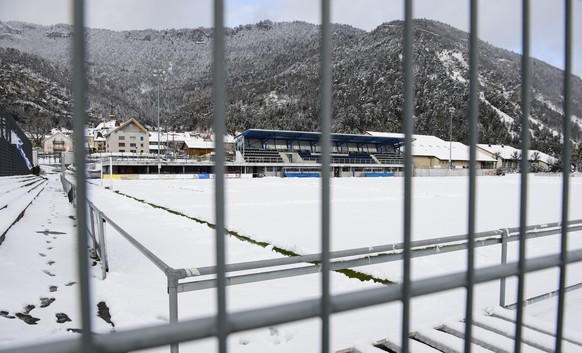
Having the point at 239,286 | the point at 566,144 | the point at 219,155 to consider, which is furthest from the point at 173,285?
the point at 239,286

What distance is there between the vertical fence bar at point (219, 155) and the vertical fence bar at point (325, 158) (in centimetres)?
24

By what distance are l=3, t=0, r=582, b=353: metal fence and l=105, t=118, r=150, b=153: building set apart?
9105cm

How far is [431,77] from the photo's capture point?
128125 millimetres

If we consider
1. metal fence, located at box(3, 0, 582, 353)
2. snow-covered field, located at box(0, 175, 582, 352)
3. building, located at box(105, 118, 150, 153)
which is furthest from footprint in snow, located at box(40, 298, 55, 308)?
building, located at box(105, 118, 150, 153)

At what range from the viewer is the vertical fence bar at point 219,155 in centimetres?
82

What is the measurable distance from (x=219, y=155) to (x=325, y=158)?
27cm

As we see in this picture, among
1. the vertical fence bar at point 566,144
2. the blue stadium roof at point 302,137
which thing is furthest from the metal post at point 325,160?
the blue stadium roof at point 302,137

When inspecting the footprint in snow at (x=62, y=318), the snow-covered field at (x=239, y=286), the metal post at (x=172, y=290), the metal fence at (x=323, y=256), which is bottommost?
the snow-covered field at (x=239, y=286)

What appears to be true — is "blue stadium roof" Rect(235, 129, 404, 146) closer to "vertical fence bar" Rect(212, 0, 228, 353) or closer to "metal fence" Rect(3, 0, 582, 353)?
"metal fence" Rect(3, 0, 582, 353)

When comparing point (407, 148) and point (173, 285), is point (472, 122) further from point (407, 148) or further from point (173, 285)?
point (173, 285)

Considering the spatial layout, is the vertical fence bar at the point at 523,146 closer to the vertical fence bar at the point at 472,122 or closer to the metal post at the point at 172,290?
the vertical fence bar at the point at 472,122

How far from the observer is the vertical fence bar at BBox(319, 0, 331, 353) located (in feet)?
3.14

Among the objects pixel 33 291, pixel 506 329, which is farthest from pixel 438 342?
pixel 33 291

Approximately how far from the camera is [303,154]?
7144 cm
